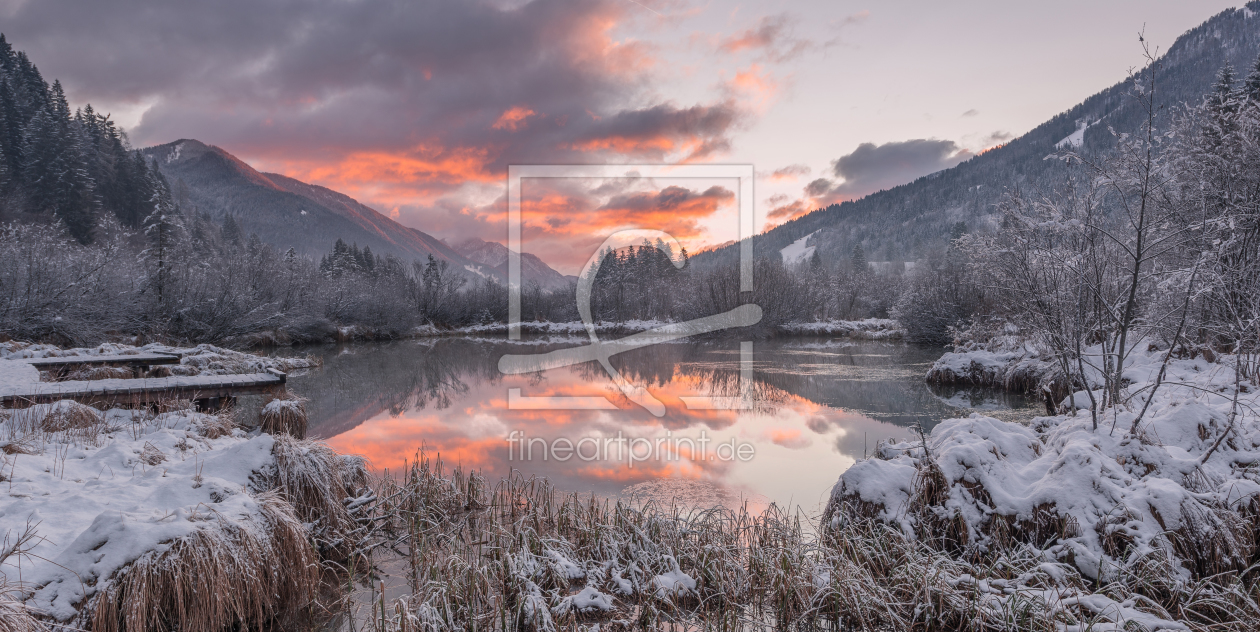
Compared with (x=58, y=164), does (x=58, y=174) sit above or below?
below

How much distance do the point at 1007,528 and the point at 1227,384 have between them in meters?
5.75

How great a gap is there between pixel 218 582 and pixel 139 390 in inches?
278

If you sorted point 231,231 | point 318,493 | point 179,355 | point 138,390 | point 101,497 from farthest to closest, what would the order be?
point 231,231 → point 179,355 → point 138,390 → point 318,493 → point 101,497

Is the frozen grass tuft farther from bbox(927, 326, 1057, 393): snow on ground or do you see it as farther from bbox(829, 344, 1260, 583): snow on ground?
bbox(927, 326, 1057, 393): snow on ground

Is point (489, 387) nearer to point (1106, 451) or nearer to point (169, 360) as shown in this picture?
point (169, 360)

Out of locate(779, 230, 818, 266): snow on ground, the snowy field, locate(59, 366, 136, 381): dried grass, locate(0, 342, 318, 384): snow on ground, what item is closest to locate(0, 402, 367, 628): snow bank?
the snowy field

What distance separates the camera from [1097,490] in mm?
4008

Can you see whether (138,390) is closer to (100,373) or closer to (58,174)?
(100,373)

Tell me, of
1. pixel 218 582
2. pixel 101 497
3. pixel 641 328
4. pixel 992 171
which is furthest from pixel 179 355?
pixel 992 171

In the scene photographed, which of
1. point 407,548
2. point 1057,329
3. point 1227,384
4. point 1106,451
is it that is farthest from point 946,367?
point 407,548

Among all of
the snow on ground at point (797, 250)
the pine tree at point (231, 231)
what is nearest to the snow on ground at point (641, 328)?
the pine tree at point (231, 231)

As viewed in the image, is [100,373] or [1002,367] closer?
[100,373]

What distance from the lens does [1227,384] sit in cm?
689

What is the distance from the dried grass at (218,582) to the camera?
2941 millimetres
